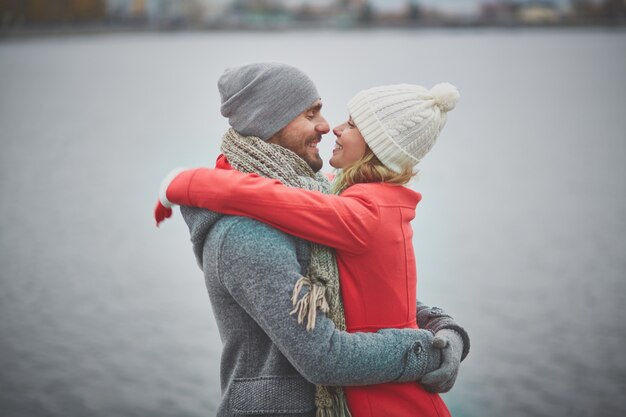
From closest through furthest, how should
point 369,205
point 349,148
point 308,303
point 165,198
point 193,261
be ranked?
point 308,303
point 369,205
point 165,198
point 349,148
point 193,261

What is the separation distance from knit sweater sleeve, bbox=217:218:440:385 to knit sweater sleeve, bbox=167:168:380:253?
0.06m

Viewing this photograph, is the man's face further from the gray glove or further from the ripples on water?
the ripples on water

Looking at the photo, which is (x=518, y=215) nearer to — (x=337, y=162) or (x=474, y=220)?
(x=474, y=220)

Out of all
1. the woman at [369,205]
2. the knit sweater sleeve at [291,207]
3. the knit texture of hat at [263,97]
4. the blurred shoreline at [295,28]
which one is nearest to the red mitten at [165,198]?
the woman at [369,205]

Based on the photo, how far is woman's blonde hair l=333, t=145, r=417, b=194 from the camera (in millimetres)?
2266

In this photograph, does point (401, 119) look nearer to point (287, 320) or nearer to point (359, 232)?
point (359, 232)

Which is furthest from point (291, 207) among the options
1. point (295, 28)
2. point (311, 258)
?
point (295, 28)

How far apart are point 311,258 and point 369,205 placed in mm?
226

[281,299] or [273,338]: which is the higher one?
[281,299]

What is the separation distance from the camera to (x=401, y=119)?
2256mm

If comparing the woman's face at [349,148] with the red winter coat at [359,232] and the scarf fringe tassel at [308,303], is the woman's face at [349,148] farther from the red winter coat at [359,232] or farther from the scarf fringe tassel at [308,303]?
the scarf fringe tassel at [308,303]

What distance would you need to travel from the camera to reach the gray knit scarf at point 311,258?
6.53ft

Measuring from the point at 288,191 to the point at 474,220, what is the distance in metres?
13.7

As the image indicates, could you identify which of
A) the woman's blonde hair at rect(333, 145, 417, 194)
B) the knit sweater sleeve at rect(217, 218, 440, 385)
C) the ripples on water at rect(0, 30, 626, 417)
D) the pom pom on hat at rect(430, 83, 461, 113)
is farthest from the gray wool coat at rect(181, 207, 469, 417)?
the ripples on water at rect(0, 30, 626, 417)
